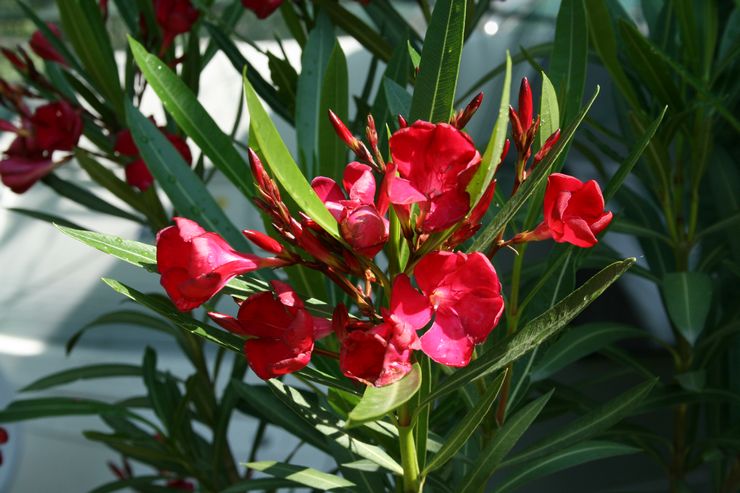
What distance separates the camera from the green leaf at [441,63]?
53 cm

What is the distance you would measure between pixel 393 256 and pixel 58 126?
0.66 m

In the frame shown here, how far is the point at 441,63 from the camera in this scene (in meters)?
0.54

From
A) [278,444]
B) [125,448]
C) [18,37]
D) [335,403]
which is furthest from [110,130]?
[18,37]

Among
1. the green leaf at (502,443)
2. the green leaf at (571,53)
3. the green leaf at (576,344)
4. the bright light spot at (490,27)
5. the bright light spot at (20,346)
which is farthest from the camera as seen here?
the bright light spot at (20,346)

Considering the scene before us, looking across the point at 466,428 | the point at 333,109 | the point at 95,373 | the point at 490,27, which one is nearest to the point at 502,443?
the point at 466,428

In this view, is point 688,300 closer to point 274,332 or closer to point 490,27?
point 274,332

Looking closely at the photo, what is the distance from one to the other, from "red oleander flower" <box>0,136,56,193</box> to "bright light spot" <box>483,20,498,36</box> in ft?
3.82

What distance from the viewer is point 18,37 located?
3.31m

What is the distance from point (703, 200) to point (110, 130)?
824mm

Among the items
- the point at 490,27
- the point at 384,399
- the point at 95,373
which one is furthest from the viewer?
the point at 490,27

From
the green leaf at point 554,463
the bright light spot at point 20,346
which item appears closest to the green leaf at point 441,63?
the green leaf at point 554,463

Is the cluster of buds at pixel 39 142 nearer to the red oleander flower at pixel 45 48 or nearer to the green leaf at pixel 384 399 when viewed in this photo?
the red oleander flower at pixel 45 48

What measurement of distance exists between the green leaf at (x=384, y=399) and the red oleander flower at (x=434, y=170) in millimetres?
83

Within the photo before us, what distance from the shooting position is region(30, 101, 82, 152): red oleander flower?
1.03 metres
